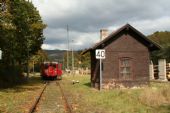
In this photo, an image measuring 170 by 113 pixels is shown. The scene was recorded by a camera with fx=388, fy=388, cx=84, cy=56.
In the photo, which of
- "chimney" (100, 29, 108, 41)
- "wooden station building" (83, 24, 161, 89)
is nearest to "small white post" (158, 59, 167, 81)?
"chimney" (100, 29, 108, 41)

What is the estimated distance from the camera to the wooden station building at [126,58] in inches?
1335

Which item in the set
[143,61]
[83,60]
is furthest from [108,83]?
[83,60]

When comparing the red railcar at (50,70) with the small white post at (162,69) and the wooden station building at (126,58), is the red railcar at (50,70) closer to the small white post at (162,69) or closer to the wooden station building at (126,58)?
the small white post at (162,69)

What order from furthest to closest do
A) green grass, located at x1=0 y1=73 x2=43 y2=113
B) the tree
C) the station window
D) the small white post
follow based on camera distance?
the small white post
the station window
the tree
green grass, located at x1=0 y1=73 x2=43 y2=113

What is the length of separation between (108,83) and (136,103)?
14.6 metres

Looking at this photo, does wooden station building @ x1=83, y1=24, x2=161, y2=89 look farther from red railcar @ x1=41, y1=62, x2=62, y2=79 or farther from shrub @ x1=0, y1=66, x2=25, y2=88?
red railcar @ x1=41, y1=62, x2=62, y2=79

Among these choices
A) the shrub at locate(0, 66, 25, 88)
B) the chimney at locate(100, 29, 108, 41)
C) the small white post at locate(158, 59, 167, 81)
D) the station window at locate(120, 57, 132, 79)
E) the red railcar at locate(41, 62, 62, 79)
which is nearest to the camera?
the station window at locate(120, 57, 132, 79)

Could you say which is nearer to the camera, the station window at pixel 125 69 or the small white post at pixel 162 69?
the station window at pixel 125 69

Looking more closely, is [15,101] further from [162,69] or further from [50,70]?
[50,70]

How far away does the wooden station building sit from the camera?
111 feet

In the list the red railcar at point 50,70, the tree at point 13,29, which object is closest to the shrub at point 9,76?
the tree at point 13,29

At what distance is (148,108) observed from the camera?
17297 millimetres

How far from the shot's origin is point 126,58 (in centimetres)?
3441

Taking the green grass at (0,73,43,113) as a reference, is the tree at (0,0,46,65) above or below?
above
